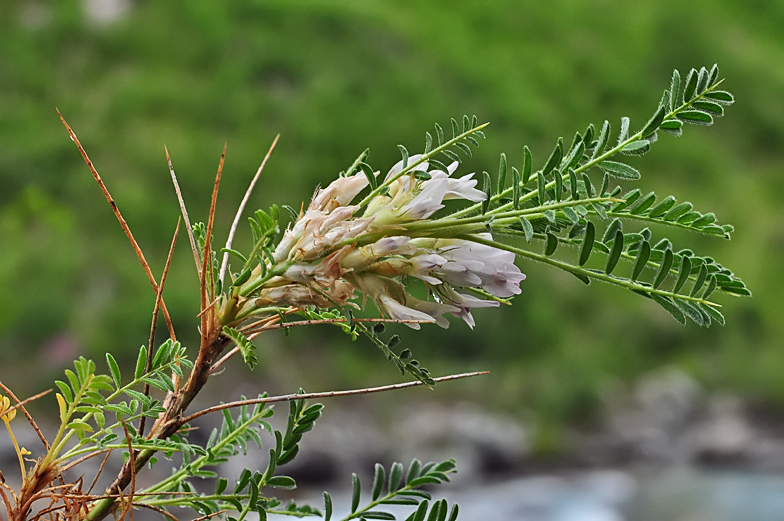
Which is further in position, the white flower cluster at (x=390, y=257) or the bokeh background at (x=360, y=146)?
the bokeh background at (x=360, y=146)

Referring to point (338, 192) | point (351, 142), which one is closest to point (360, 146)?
point (351, 142)

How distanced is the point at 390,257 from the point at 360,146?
2.40 m

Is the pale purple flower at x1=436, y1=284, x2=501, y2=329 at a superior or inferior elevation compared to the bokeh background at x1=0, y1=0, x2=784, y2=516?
inferior

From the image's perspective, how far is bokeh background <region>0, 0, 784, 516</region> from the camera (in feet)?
7.45

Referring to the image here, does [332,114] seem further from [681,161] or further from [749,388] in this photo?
[749,388]

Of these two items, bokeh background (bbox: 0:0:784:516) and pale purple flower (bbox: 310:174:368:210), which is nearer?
pale purple flower (bbox: 310:174:368:210)

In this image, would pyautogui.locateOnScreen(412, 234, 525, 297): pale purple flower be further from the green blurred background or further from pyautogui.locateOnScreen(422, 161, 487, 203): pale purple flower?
the green blurred background

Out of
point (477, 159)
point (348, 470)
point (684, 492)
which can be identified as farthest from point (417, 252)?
point (477, 159)

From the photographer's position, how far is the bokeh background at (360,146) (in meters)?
2.27

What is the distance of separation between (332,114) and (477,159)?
1.79 ft

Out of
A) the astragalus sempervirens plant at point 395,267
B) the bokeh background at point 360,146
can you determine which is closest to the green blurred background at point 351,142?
the bokeh background at point 360,146

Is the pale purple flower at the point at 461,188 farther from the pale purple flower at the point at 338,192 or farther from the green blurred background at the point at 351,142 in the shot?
the green blurred background at the point at 351,142

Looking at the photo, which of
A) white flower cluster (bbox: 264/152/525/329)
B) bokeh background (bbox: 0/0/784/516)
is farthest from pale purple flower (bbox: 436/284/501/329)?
bokeh background (bbox: 0/0/784/516)

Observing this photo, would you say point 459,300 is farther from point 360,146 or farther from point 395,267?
point 360,146
